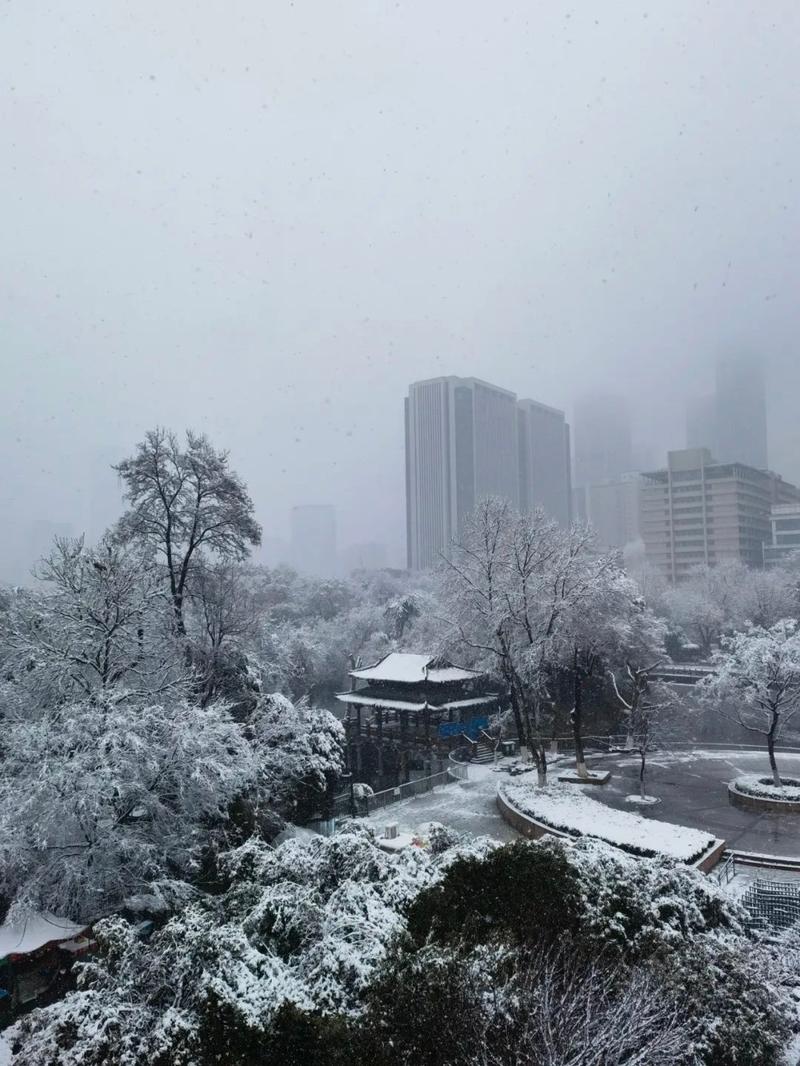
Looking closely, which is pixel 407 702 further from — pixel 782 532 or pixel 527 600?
pixel 782 532

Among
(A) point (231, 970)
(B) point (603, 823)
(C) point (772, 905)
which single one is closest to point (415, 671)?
(B) point (603, 823)

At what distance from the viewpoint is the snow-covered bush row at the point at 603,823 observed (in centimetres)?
1585

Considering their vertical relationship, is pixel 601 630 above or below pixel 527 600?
below

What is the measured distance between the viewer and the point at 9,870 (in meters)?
12.3

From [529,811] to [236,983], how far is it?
45.4ft

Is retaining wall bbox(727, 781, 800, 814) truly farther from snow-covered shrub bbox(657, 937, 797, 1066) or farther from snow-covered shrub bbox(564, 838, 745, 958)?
snow-covered shrub bbox(657, 937, 797, 1066)

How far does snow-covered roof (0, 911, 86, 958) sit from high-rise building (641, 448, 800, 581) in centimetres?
11147

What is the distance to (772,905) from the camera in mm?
13578

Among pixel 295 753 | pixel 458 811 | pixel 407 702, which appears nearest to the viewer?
pixel 295 753

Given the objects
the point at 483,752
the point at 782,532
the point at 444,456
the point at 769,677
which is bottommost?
the point at 483,752

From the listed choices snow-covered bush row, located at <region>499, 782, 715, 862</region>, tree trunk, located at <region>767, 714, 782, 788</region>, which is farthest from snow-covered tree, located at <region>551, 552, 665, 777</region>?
tree trunk, located at <region>767, 714, 782, 788</region>

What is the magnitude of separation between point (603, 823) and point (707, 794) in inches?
244

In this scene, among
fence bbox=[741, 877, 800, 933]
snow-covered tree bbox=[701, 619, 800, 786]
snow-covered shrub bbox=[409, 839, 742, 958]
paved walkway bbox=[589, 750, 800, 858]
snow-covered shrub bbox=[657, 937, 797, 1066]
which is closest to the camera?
snow-covered shrub bbox=[657, 937, 797, 1066]

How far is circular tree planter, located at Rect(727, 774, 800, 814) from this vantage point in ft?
65.3
